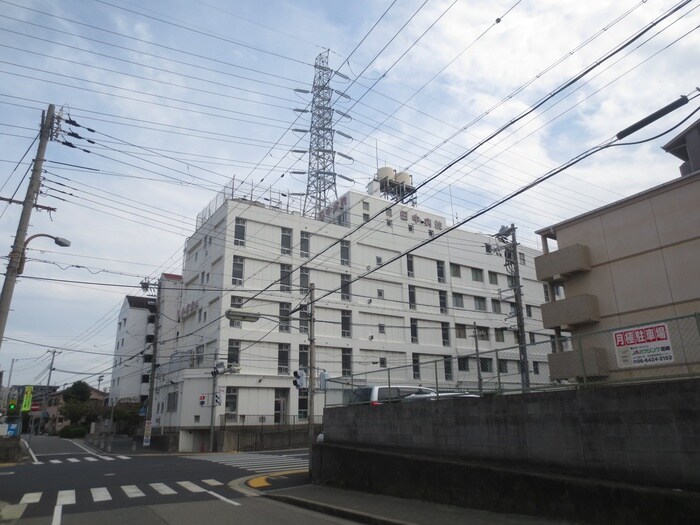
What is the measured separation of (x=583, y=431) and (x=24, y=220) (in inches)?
620

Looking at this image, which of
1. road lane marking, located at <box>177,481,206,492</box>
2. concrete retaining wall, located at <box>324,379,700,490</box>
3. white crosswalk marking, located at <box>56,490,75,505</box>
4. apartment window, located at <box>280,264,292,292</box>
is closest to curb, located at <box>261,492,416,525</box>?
road lane marking, located at <box>177,481,206,492</box>

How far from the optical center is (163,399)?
4647 centimetres

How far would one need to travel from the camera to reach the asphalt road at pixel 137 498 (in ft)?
36.1

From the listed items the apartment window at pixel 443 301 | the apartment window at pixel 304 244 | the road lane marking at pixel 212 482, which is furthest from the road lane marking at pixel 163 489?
the apartment window at pixel 443 301

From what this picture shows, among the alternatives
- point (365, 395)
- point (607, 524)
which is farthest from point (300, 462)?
point (607, 524)

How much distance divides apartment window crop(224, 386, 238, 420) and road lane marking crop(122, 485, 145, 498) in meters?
22.7

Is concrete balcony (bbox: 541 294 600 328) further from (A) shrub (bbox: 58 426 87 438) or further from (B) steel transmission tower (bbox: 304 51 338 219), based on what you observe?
(A) shrub (bbox: 58 426 87 438)

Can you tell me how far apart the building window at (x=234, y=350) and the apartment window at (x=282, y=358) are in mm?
3420

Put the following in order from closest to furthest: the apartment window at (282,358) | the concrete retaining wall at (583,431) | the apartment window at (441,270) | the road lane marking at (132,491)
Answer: the concrete retaining wall at (583,431)
the road lane marking at (132,491)
the apartment window at (282,358)
the apartment window at (441,270)

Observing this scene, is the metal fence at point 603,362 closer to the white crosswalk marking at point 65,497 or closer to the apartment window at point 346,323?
the white crosswalk marking at point 65,497

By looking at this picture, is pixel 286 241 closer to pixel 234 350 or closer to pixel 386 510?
pixel 234 350

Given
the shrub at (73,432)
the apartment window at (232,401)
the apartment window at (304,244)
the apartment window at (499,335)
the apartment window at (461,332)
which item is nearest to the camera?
the apartment window at (232,401)

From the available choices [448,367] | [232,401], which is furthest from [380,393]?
[232,401]

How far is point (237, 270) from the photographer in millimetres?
41625
